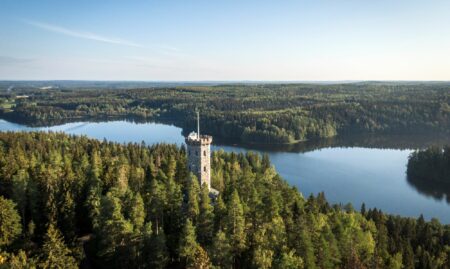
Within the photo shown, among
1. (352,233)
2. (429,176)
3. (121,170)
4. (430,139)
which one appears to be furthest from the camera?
(430,139)

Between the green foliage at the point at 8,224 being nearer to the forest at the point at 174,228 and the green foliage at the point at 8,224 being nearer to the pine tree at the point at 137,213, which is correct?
the forest at the point at 174,228

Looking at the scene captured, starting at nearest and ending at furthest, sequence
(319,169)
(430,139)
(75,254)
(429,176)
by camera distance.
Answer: (75,254), (429,176), (319,169), (430,139)

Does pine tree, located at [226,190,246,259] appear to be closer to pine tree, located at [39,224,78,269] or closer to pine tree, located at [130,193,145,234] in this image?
pine tree, located at [130,193,145,234]

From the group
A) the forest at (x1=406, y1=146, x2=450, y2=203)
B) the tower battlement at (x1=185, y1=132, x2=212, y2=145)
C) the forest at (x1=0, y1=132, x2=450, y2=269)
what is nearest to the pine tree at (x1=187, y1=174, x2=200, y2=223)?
the forest at (x1=0, y1=132, x2=450, y2=269)

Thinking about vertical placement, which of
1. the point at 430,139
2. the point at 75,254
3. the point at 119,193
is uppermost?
the point at 119,193

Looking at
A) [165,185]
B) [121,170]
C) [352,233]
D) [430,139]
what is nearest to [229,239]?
[165,185]

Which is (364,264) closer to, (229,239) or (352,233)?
(352,233)
